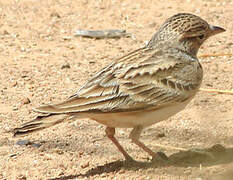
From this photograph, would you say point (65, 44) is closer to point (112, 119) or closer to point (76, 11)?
point (76, 11)

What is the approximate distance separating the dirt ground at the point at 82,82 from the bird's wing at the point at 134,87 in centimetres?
77

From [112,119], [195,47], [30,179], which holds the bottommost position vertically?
[30,179]

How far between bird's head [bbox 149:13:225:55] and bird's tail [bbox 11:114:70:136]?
1.64 metres

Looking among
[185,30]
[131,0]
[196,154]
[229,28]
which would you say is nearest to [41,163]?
[196,154]

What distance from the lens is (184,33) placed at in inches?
304

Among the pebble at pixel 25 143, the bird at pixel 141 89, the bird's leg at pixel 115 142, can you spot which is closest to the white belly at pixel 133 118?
the bird at pixel 141 89

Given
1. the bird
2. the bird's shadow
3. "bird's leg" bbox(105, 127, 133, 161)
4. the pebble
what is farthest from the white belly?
the pebble

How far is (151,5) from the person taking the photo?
13.1m

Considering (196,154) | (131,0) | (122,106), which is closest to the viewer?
(122,106)

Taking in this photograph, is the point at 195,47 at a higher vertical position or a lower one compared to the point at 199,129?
higher

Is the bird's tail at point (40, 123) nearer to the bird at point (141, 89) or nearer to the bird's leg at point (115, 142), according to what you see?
the bird at point (141, 89)

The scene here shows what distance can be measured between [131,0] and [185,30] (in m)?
5.82

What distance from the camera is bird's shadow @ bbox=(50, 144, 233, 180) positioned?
290 inches

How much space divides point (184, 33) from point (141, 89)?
100 centimetres
